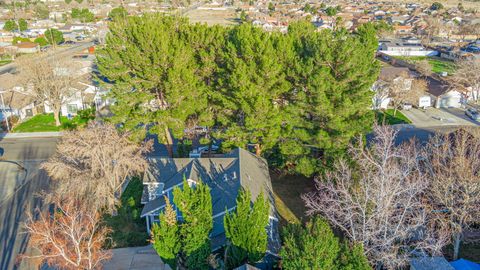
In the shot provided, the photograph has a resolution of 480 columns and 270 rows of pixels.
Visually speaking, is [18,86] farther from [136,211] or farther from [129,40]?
[136,211]

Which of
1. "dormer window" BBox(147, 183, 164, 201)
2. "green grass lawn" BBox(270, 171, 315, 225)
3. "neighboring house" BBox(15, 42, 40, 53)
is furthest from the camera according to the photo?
"neighboring house" BBox(15, 42, 40, 53)

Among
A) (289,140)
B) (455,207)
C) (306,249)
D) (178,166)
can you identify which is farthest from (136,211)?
(455,207)

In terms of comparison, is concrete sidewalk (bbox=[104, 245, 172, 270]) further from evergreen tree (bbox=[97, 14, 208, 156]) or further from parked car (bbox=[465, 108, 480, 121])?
parked car (bbox=[465, 108, 480, 121])

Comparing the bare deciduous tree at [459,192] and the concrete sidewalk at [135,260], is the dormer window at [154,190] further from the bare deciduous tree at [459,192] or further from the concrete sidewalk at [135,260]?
the bare deciduous tree at [459,192]

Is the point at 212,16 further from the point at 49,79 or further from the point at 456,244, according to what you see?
the point at 456,244

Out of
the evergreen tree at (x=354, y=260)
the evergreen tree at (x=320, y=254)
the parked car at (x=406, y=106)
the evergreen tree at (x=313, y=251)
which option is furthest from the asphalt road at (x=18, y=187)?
the parked car at (x=406, y=106)

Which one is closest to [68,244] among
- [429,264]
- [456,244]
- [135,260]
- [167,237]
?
[135,260]

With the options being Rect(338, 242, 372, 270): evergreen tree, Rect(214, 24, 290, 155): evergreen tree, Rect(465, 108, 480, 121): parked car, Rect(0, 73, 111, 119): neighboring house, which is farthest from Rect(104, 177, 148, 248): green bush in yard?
Rect(465, 108, 480, 121): parked car
